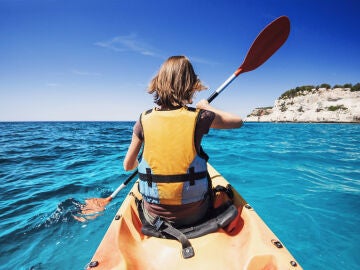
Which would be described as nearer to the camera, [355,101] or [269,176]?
[269,176]

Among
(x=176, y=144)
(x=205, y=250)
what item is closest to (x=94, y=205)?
(x=205, y=250)

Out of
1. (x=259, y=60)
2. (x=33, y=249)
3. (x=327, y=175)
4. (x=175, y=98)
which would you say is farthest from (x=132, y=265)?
(x=327, y=175)

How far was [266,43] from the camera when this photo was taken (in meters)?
3.34

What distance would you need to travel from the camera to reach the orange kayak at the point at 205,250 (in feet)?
4.91

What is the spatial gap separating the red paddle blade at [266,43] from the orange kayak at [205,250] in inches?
92.8

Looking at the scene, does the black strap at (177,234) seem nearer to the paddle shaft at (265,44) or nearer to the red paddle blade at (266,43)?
the paddle shaft at (265,44)

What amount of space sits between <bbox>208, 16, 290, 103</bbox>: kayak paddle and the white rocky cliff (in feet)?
158

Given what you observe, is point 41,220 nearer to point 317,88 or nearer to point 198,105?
point 198,105

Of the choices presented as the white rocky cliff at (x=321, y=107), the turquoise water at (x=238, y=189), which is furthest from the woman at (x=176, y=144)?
the white rocky cliff at (x=321, y=107)

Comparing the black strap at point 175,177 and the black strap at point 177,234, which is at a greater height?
the black strap at point 175,177

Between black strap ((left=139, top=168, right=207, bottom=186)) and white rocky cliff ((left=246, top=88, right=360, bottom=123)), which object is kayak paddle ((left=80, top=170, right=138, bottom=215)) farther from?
white rocky cliff ((left=246, top=88, right=360, bottom=123))

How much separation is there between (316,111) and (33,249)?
193 ft

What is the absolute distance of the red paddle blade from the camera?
316cm

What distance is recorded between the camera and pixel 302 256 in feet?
9.39
